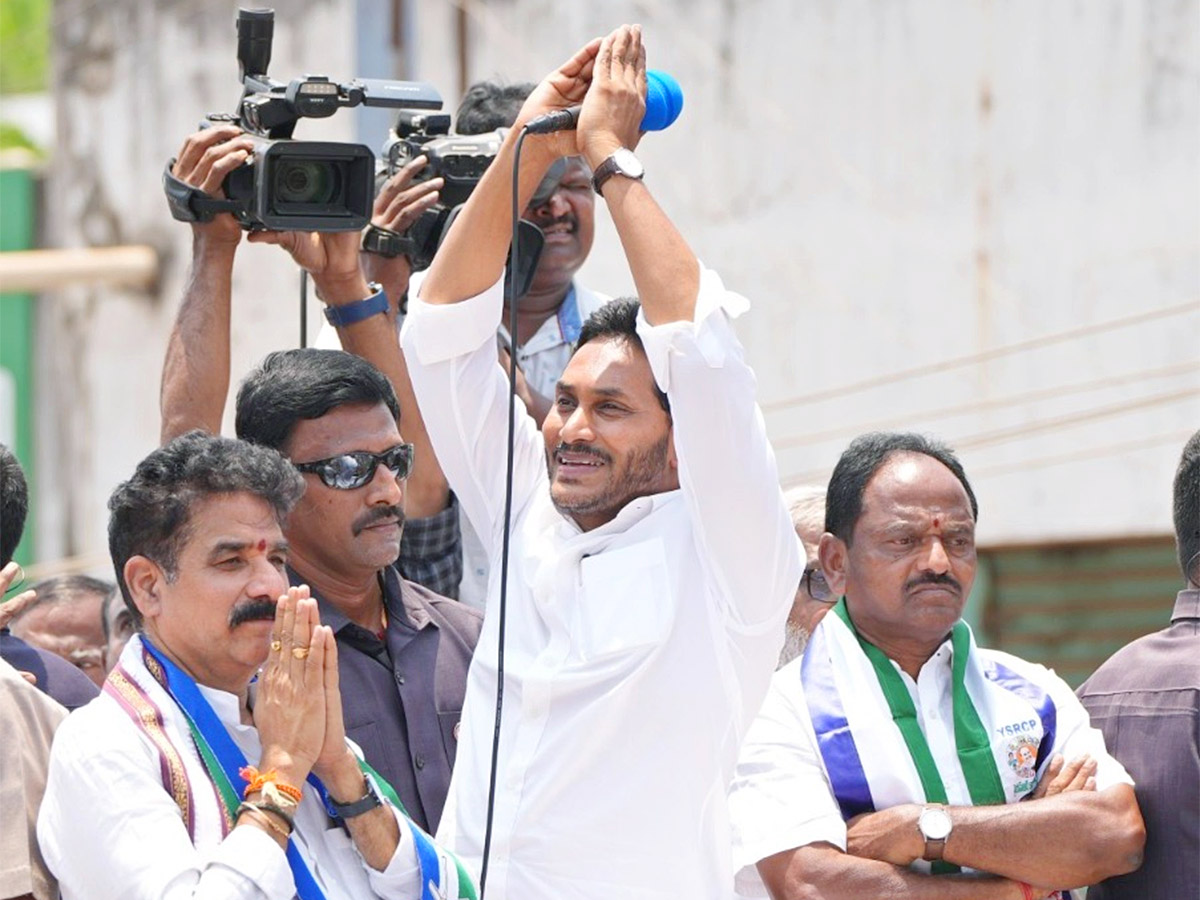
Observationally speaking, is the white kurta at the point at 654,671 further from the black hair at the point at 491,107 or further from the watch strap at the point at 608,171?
the black hair at the point at 491,107

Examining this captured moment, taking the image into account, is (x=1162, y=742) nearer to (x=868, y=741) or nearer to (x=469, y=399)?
(x=868, y=741)

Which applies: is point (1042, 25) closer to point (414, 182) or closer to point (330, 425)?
point (414, 182)

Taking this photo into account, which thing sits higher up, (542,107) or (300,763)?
(542,107)

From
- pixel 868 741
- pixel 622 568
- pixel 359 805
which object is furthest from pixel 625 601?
pixel 868 741

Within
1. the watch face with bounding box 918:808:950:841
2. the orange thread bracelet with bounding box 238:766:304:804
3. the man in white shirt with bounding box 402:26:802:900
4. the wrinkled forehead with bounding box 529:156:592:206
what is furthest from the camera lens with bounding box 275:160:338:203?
the watch face with bounding box 918:808:950:841

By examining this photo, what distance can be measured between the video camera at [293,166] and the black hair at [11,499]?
2.17ft

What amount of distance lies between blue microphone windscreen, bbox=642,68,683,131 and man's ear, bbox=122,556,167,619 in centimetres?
117

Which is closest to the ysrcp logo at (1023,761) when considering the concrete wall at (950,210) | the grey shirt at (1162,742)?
the grey shirt at (1162,742)

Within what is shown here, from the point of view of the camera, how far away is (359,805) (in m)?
3.70

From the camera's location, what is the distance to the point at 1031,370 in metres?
10.2

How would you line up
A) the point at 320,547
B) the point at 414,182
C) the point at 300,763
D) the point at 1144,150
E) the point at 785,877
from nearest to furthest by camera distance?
the point at 300,763 < the point at 785,877 < the point at 320,547 < the point at 414,182 < the point at 1144,150

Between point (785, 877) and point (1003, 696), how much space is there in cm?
62

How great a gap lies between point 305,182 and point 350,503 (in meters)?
0.77

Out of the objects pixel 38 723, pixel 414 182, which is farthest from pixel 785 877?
pixel 414 182
